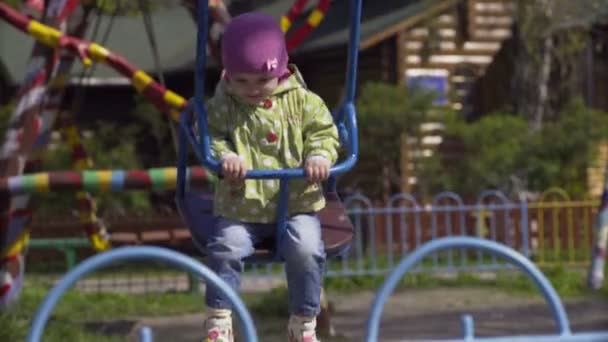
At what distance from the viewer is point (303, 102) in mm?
4324

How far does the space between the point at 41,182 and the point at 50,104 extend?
3.57ft

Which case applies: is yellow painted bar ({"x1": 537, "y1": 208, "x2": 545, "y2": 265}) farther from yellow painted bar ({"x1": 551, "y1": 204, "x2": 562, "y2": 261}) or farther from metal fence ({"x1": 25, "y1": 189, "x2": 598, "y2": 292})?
yellow painted bar ({"x1": 551, "y1": 204, "x2": 562, "y2": 261})

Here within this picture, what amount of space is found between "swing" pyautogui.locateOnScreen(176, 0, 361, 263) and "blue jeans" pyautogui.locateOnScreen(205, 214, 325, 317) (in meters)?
0.07

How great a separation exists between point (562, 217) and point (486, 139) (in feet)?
5.92

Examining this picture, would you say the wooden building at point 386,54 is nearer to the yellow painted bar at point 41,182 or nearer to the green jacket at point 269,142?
the yellow painted bar at point 41,182

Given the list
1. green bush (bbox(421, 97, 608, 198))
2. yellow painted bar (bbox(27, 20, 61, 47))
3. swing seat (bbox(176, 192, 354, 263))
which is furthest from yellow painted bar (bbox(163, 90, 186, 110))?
green bush (bbox(421, 97, 608, 198))

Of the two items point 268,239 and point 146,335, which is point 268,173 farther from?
point 146,335

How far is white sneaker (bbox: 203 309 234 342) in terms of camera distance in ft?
13.0

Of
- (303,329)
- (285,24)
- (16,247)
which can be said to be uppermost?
(285,24)

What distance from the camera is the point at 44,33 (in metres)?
8.67

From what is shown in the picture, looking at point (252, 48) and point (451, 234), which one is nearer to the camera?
point (252, 48)

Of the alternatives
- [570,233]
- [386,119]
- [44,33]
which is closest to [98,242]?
[44,33]

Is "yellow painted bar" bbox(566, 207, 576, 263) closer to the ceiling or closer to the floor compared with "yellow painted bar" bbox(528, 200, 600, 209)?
closer to the floor

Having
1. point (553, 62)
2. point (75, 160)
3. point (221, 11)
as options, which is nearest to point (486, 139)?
point (553, 62)
